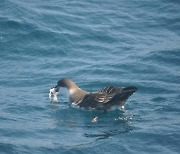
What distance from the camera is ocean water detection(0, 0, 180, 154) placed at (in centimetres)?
1222

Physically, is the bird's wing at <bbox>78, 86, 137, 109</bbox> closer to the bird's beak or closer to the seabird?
the seabird

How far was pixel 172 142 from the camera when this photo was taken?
472 inches

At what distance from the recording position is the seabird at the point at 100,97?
45.8 ft

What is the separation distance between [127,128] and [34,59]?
6338 mm

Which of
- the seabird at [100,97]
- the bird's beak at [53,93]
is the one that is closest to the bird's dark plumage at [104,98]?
the seabird at [100,97]

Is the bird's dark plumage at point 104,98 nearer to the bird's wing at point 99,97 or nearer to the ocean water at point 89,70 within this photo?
the bird's wing at point 99,97

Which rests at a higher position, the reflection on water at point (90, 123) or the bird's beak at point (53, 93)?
the bird's beak at point (53, 93)

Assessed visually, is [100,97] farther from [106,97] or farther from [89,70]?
[89,70]

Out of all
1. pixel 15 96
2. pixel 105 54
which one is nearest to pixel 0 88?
pixel 15 96

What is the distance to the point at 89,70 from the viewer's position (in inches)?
690

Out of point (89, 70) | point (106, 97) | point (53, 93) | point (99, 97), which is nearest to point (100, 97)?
point (99, 97)

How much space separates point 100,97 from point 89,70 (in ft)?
10.9

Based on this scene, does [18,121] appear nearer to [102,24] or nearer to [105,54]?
[105,54]

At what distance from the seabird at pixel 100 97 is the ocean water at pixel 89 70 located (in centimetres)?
20
